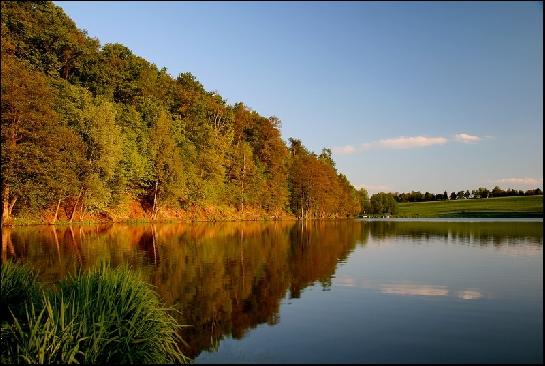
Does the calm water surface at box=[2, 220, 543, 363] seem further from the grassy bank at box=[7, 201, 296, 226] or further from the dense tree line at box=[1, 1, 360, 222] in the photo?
the grassy bank at box=[7, 201, 296, 226]

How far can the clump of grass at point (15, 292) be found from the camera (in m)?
12.9

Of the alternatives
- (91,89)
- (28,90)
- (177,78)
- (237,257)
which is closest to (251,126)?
(177,78)

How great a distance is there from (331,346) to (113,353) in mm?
5863

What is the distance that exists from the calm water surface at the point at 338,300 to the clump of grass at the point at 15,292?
1.50 metres

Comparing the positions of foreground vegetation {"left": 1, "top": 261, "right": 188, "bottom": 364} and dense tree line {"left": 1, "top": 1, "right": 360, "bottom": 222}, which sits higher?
dense tree line {"left": 1, "top": 1, "right": 360, "bottom": 222}

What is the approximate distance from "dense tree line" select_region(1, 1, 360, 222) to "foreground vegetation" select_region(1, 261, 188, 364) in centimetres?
4803

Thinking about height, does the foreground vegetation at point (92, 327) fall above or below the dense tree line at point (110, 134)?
below

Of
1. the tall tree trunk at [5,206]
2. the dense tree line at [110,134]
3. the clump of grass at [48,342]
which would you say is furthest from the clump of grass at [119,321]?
the tall tree trunk at [5,206]

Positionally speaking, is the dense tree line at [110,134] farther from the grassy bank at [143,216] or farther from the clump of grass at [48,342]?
the clump of grass at [48,342]

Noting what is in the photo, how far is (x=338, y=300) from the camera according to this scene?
19328mm

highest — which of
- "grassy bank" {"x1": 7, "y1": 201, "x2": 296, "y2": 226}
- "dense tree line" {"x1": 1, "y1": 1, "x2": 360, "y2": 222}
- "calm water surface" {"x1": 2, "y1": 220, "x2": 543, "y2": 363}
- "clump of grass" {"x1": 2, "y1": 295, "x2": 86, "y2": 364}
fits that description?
"dense tree line" {"x1": 1, "y1": 1, "x2": 360, "y2": 222}

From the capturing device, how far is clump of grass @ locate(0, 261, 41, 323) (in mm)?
12883

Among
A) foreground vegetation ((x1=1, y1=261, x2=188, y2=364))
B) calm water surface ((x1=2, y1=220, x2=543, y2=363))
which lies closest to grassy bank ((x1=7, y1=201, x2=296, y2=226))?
calm water surface ((x1=2, y1=220, x2=543, y2=363))

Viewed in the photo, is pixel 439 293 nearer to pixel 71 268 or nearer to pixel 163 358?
pixel 163 358
